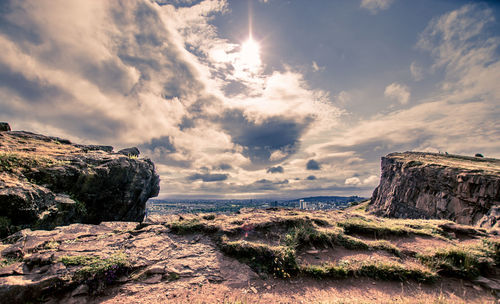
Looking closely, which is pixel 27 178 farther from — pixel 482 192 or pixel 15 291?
pixel 482 192

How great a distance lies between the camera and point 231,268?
8.31m

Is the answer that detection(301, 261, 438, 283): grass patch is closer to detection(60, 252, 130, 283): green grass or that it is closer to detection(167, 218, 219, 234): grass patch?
detection(167, 218, 219, 234): grass patch

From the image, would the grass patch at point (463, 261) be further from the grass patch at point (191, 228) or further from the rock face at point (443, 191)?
the rock face at point (443, 191)

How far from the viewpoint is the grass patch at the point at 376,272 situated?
8078mm

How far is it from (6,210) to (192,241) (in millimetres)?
11801

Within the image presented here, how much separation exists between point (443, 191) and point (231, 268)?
6709 cm

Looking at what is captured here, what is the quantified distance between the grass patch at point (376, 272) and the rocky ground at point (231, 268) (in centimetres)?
4

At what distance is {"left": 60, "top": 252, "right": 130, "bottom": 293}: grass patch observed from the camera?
6785 millimetres

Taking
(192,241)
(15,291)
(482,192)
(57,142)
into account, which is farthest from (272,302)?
(482,192)

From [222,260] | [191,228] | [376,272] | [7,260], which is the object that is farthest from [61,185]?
[376,272]

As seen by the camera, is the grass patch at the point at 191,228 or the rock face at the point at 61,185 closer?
the grass patch at the point at 191,228

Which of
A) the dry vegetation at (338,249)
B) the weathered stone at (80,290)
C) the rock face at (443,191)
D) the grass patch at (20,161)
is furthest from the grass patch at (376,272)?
the rock face at (443,191)

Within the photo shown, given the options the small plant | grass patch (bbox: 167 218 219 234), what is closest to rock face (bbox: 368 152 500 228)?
grass patch (bbox: 167 218 219 234)

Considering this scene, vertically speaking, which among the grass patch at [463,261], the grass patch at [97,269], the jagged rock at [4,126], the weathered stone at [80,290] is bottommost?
the grass patch at [463,261]
